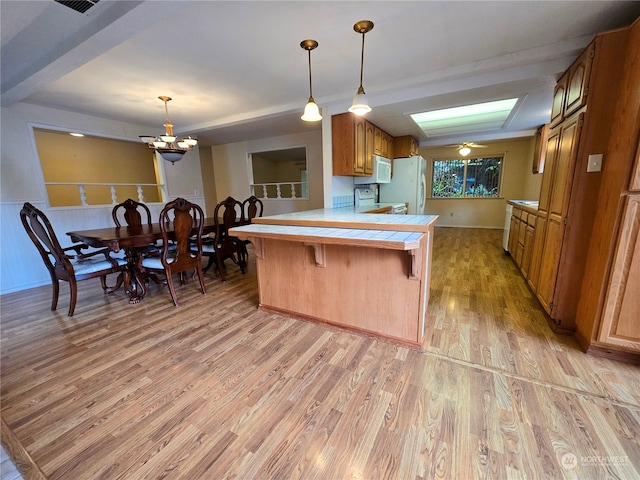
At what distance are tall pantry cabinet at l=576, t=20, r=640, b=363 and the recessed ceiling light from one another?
2.09 meters

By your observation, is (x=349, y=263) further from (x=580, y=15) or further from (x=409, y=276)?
(x=580, y=15)

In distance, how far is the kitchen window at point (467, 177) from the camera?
6.67 metres

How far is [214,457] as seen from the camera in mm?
1149

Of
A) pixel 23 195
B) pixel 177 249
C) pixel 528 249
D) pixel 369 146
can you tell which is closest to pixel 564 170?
pixel 528 249

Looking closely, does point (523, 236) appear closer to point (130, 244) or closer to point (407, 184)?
point (407, 184)

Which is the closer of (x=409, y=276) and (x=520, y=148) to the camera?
(x=409, y=276)

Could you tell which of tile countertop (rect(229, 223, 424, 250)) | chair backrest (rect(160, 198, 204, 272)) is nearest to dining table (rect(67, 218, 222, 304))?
chair backrest (rect(160, 198, 204, 272))

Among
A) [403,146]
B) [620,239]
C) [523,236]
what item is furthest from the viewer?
[403,146]

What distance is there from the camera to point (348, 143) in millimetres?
3391

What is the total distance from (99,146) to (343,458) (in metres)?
7.55

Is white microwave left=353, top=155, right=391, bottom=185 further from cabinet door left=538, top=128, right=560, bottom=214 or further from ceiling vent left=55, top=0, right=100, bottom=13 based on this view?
ceiling vent left=55, top=0, right=100, bottom=13

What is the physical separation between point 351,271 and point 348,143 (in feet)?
6.68

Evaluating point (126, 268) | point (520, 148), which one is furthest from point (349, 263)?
point (520, 148)

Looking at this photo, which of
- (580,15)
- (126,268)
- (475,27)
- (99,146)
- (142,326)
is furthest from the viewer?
(99,146)
